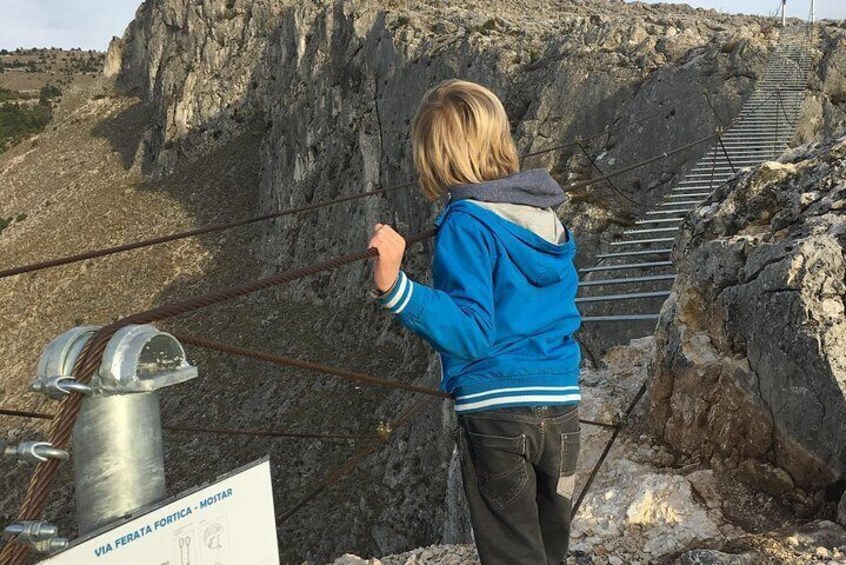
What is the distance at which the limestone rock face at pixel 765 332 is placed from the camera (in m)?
3.33

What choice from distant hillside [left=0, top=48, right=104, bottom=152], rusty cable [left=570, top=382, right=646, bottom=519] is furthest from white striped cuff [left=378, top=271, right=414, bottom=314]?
distant hillside [left=0, top=48, right=104, bottom=152]

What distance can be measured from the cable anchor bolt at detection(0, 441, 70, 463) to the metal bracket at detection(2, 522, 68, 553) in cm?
13

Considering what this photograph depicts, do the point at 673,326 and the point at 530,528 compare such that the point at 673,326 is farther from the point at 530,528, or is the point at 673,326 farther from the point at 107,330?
the point at 107,330

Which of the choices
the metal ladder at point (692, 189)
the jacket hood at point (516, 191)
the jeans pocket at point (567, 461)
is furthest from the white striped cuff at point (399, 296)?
the metal ladder at point (692, 189)

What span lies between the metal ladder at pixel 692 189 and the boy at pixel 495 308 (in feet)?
13.2

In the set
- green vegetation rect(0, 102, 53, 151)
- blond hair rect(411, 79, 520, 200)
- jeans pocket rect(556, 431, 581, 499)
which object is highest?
green vegetation rect(0, 102, 53, 151)

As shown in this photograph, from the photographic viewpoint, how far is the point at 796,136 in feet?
36.6

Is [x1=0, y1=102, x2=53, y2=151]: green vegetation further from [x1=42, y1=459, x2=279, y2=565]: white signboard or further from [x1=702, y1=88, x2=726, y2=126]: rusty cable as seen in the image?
[x1=42, y1=459, x2=279, y2=565]: white signboard

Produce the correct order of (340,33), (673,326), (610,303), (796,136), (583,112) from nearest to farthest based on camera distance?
(673,326)
(610,303)
(796,136)
(583,112)
(340,33)

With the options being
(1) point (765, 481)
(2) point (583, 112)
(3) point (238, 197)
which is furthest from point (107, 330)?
(3) point (238, 197)

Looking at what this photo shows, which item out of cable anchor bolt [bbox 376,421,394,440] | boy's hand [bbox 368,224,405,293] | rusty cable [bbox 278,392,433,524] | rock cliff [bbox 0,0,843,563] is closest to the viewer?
boy's hand [bbox 368,224,405,293]

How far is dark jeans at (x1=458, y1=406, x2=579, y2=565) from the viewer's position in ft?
8.27

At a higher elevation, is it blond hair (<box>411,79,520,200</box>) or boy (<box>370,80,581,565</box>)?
blond hair (<box>411,79,520,200</box>)

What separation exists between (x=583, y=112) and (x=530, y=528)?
51.2 ft
